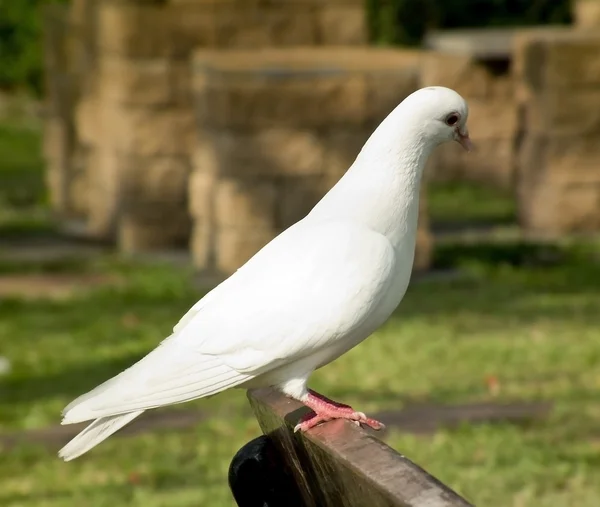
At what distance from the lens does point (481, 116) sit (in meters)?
14.6

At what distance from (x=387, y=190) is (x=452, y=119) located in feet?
0.65

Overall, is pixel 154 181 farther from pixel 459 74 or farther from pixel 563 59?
pixel 459 74

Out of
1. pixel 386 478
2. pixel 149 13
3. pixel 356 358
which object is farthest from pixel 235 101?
pixel 386 478

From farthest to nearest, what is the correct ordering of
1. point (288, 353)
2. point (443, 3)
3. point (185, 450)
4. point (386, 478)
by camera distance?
point (443, 3) → point (185, 450) → point (288, 353) → point (386, 478)

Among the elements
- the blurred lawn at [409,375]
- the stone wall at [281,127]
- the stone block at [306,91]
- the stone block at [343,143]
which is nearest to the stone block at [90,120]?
the blurred lawn at [409,375]

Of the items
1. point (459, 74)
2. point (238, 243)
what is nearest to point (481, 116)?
point (459, 74)

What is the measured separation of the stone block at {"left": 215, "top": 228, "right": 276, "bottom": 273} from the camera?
9297mm

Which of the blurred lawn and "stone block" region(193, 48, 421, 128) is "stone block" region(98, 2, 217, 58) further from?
the blurred lawn

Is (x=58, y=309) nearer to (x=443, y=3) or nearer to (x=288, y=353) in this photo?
(x=288, y=353)

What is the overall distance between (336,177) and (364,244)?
21.7 feet

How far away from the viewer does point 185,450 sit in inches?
236

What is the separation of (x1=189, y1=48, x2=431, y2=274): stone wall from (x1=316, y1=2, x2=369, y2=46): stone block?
0.89 m

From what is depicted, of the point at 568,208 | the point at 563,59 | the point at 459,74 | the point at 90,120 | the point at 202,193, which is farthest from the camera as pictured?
the point at 459,74

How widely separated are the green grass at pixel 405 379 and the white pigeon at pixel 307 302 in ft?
8.68
